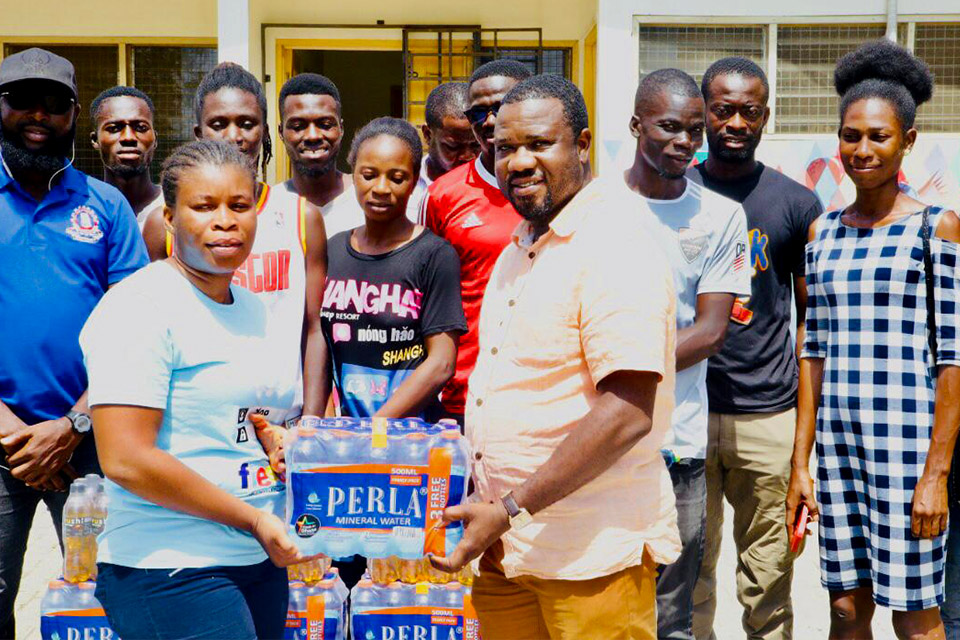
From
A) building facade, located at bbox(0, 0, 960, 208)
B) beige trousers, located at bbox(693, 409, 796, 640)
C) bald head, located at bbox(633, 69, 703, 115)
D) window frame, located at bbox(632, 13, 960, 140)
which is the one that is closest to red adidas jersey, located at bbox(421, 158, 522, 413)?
bald head, located at bbox(633, 69, 703, 115)

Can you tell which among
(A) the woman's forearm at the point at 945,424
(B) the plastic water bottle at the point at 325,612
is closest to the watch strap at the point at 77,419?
(B) the plastic water bottle at the point at 325,612

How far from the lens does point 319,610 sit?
13.4 feet

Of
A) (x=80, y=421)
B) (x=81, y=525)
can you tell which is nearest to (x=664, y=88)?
(x=80, y=421)

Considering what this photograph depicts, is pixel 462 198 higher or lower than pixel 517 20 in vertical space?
lower

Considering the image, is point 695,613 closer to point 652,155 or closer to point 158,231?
point 652,155

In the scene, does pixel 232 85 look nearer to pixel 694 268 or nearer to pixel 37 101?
pixel 37 101

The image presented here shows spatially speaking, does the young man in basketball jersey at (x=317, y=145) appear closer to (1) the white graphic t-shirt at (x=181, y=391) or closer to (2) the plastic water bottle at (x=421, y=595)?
(2) the plastic water bottle at (x=421, y=595)

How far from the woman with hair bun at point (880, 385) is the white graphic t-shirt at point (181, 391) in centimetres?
206

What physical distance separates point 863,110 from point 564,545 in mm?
2109

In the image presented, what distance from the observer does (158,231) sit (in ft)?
12.6

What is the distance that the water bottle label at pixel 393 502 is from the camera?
278 cm

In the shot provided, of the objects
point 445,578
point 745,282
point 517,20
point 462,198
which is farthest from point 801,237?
point 517,20

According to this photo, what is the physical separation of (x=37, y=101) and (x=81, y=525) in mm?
1623

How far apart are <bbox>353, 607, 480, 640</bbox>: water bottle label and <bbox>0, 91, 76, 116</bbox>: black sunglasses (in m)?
2.27
